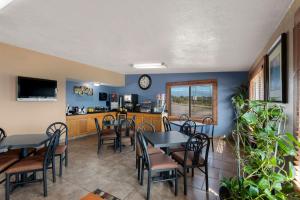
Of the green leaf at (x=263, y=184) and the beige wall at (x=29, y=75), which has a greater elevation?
the beige wall at (x=29, y=75)

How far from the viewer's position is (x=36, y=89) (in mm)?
3775

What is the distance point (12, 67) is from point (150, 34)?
3.22 m

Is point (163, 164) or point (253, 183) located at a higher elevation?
point (253, 183)

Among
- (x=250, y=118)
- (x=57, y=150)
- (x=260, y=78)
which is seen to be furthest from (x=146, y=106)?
(x=250, y=118)

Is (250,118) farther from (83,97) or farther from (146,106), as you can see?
(83,97)

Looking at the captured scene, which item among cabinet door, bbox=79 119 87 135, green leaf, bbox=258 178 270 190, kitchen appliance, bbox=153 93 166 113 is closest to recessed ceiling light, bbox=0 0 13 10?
green leaf, bbox=258 178 270 190

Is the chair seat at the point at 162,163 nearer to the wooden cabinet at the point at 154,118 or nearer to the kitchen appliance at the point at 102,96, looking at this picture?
the wooden cabinet at the point at 154,118

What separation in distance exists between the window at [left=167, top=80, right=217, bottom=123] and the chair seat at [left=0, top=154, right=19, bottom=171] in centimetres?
515

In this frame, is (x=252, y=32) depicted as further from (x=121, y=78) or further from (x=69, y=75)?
(x=121, y=78)

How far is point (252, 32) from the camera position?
2420 mm

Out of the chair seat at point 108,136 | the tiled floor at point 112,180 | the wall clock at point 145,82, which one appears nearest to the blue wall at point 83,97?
the wall clock at point 145,82

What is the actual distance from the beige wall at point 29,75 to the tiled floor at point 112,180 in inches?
48.2

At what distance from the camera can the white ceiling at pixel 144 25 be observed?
1.79 metres

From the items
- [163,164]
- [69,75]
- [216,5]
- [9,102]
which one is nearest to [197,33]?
[216,5]
